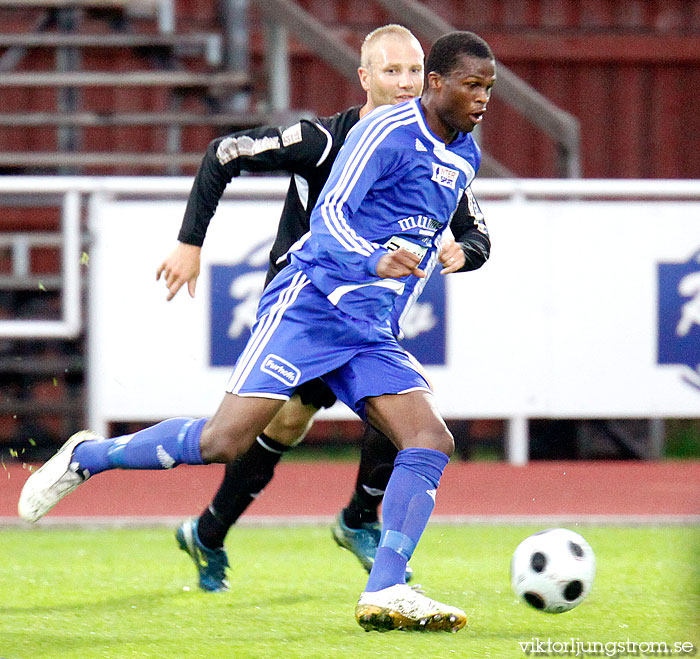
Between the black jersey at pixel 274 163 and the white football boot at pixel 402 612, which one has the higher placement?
the black jersey at pixel 274 163

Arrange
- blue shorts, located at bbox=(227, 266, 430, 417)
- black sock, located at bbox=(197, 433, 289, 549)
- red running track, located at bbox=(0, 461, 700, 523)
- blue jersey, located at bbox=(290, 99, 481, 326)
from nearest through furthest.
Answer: blue jersey, located at bbox=(290, 99, 481, 326)
blue shorts, located at bbox=(227, 266, 430, 417)
black sock, located at bbox=(197, 433, 289, 549)
red running track, located at bbox=(0, 461, 700, 523)

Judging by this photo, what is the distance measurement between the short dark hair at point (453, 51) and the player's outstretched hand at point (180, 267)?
3.35ft

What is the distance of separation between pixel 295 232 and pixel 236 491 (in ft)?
3.05

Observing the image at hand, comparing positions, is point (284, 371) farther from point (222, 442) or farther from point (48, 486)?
point (48, 486)

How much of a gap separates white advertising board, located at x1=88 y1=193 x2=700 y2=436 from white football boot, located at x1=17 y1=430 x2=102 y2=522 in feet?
12.0

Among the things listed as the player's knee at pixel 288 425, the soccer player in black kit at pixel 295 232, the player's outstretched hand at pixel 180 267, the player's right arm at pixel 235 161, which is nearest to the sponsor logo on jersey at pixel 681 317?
the soccer player in black kit at pixel 295 232

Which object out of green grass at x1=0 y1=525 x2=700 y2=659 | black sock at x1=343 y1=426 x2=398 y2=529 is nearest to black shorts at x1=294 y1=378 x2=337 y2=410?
black sock at x1=343 y1=426 x2=398 y2=529

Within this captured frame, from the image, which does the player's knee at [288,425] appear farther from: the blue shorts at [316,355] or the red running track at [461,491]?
the red running track at [461,491]

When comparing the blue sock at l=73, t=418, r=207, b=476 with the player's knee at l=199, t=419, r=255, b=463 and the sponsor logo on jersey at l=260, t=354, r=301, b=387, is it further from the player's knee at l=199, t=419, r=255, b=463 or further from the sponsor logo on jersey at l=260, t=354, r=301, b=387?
the sponsor logo on jersey at l=260, t=354, r=301, b=387

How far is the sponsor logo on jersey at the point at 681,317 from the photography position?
8.04 meters

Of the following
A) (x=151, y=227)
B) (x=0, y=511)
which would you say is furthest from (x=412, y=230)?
(x=151, y=227)

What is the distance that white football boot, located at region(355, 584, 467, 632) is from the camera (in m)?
3.59

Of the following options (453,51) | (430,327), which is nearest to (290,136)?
(453,51)

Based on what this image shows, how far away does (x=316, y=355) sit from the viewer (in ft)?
13.0
